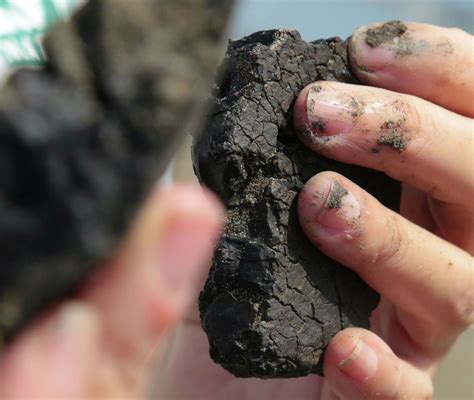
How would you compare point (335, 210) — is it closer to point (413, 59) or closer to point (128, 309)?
point (413, 59)

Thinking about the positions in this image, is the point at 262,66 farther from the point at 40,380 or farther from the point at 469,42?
the point at 40,380

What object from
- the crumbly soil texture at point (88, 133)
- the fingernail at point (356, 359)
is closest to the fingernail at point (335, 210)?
the fingernail at point (356, 359)

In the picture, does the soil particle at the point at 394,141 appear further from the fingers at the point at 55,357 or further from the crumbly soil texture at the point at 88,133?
the fingers at the point at 55,357

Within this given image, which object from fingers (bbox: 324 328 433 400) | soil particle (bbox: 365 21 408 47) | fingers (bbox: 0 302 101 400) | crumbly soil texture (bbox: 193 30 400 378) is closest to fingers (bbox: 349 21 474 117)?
soil particle (bbox: 365 21 408 47)

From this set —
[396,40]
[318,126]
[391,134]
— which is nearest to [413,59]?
[396,40]

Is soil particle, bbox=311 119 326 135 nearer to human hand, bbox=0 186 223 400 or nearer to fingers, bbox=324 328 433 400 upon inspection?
fingers, bbox=324 328 433 400

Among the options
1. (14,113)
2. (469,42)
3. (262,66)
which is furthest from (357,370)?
(14,113)
